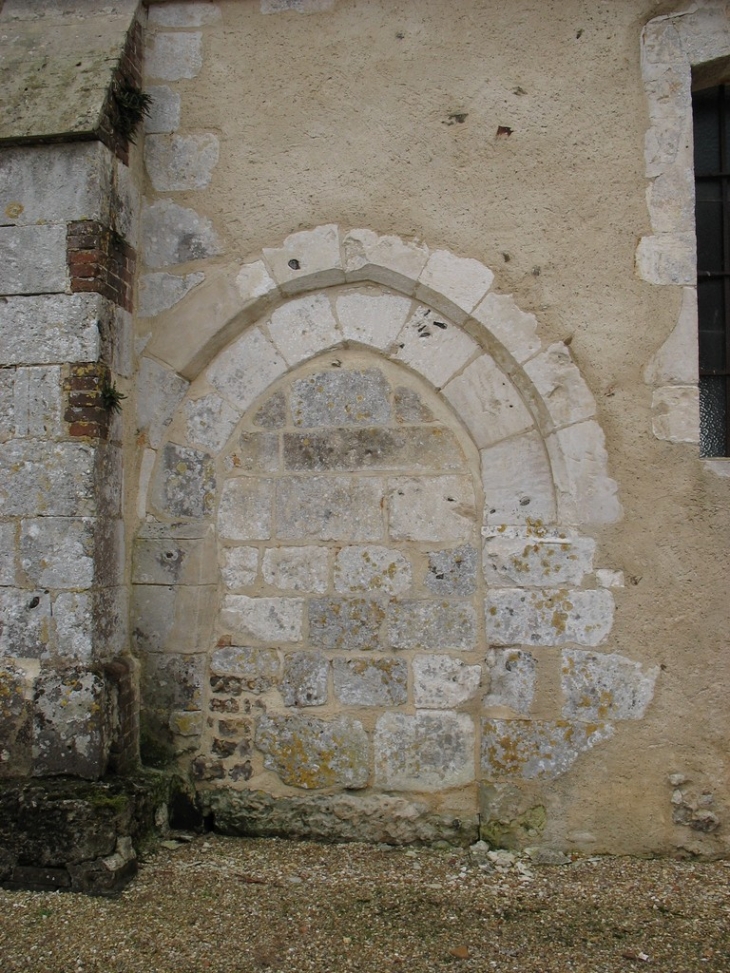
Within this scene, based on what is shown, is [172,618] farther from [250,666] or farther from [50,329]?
[50,329]

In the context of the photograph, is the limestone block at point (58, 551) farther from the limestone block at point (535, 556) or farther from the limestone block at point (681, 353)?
the limestone block at point (681, 353)

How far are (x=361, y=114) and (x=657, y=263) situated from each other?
1.47 m

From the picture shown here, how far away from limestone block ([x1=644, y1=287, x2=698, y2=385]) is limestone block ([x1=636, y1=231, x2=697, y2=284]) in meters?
0.07

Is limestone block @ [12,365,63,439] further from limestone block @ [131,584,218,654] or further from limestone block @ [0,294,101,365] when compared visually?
limestone block @ [131,584,218,654]

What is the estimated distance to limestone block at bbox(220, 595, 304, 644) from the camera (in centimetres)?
355

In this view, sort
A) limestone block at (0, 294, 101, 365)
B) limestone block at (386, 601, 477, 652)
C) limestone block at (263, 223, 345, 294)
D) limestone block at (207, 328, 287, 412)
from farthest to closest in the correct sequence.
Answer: limestone block at (207, 328, 287, 412)
limestone block at (263, 223, 345, 294)
limestone block at (386, 601, 477, 652)
limestone block at (0, 294, 101, 365)

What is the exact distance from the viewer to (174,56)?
3707mm

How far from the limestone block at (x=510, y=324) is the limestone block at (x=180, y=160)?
142 centimetres

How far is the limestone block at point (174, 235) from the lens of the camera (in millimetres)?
3631

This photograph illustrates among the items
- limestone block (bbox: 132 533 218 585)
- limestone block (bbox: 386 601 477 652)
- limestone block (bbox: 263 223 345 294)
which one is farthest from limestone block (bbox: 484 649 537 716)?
limestone block (bbox: 263 223 345 294)

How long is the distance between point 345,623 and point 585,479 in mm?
1216

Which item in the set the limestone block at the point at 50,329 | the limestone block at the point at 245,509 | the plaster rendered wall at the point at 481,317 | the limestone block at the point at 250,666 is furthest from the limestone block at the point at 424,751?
the limestone block at the point at 50,329

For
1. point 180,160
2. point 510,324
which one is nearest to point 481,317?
point 510,324

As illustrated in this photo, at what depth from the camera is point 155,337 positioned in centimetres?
364
